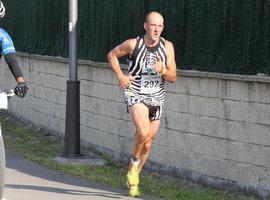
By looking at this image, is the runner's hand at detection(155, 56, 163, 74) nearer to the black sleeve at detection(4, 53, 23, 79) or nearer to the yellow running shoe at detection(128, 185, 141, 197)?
the yellow running shoe at detection(128, 185, 141, 197)

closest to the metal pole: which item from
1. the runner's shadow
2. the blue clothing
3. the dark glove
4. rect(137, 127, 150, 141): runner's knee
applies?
the runner's shadow

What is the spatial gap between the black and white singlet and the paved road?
42.3 inches

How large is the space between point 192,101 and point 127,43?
158 cm

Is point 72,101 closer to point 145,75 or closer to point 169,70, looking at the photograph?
point 145,75

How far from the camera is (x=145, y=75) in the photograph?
10070mm

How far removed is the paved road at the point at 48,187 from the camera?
10.1m

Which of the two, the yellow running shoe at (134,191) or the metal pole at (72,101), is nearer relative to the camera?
the yellow running shoe at (134,191)

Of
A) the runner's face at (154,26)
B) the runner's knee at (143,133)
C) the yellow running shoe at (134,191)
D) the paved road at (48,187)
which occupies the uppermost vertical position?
the runner's face at (154,26)

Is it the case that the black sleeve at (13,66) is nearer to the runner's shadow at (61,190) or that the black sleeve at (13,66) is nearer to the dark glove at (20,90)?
the dark glove at (20,90)

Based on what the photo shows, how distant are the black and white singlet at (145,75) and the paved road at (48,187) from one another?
107 cm

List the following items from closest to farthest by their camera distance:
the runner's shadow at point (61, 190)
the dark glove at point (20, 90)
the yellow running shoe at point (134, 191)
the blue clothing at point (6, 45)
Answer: the dark glove at point (20, 90) → the blue clothing at point (6, 45) → the yellow running shoe at point (134, 191) → the runner's shadow at point (61, 190)

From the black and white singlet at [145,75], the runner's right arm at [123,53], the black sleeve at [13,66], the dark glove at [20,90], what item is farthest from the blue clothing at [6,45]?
the black and white singlet at [145,75]

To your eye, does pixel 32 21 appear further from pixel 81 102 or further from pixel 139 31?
pixel 139 31

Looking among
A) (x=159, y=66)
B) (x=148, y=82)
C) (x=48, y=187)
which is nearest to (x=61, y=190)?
(x=48, y=187)
